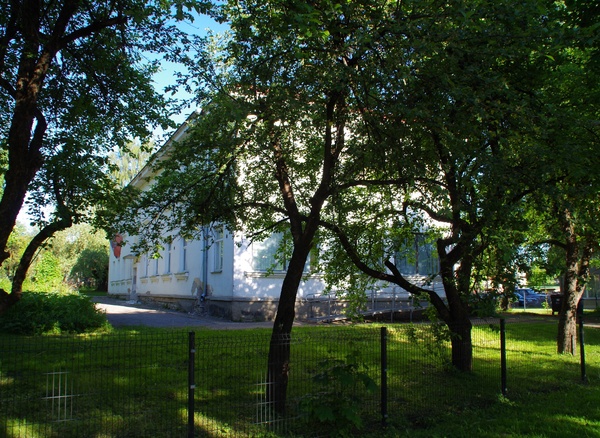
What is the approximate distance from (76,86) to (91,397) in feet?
18.1

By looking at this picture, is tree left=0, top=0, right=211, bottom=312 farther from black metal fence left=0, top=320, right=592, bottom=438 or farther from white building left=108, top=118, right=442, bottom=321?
white building left=108, top=118, right=442, bottom=321

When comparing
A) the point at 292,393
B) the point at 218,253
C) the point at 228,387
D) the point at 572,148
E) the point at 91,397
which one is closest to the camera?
the point at 572,148

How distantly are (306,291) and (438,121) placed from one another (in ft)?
44.5

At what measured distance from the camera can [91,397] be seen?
7.43 meters

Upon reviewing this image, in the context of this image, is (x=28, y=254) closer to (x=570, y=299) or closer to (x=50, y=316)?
(x=50, y=316)

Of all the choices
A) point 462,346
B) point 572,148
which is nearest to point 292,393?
point 462,346

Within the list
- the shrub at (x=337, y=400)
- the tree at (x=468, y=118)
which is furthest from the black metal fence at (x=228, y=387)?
the tree at (x=468, y=118)

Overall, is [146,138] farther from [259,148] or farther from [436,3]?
[436,3]

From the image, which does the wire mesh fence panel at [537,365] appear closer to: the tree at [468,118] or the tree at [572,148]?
the tree at [572,148]

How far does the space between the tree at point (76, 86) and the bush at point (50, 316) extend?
4.79 metres

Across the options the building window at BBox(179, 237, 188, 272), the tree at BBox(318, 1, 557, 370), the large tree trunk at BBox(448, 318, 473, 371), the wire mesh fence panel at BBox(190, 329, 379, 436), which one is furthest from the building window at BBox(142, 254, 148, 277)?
the tree at BBox(318, 1, 557, 370)

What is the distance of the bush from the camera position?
41.4 feet

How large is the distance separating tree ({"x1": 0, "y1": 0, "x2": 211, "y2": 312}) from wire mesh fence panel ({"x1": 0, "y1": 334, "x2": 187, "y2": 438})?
1555mm

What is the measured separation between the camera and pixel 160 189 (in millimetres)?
8398
